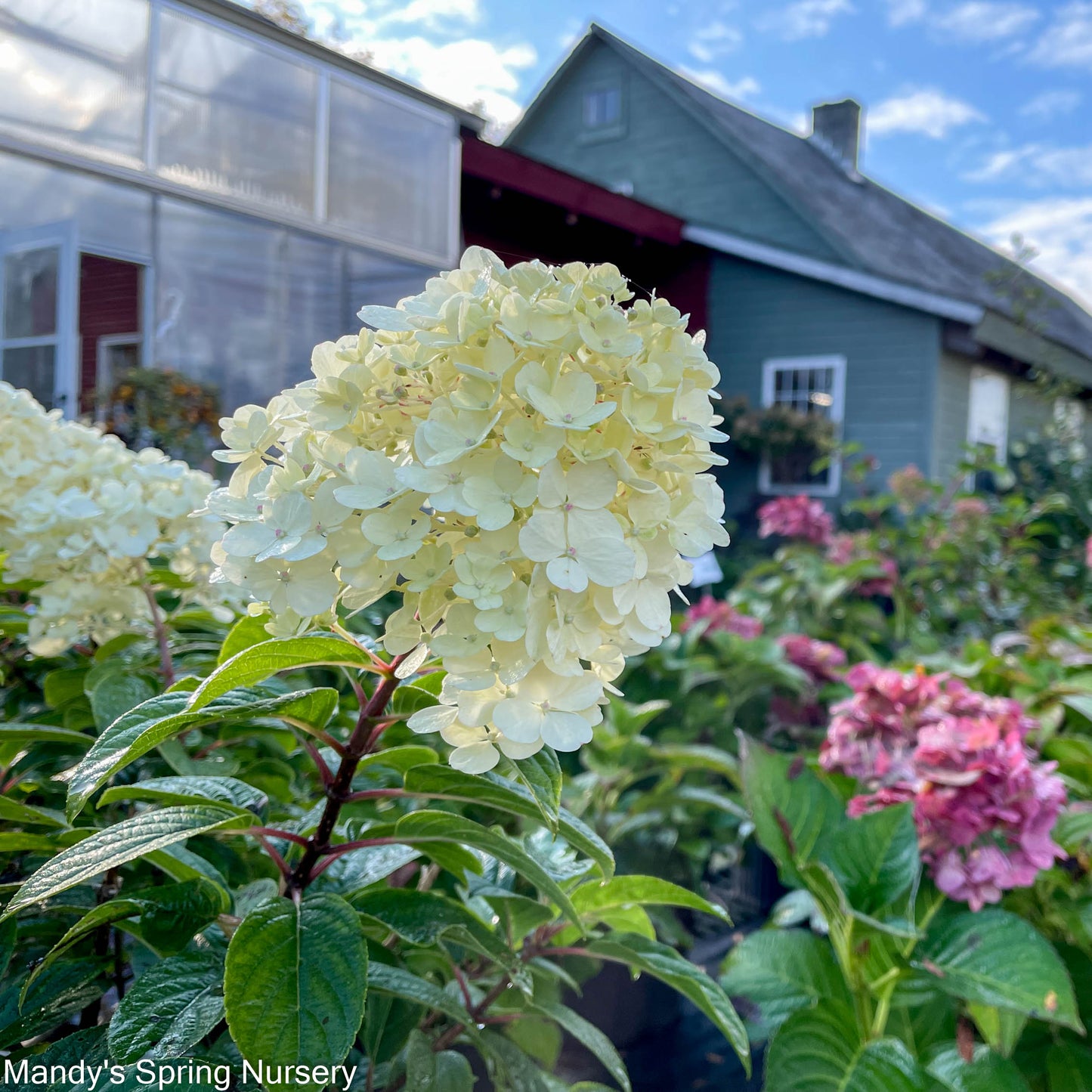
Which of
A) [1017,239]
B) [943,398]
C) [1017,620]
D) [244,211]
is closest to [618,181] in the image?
[943,398]

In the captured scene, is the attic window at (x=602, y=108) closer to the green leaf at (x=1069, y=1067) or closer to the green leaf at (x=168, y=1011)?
the green leaf at (x=1069, y=1067)

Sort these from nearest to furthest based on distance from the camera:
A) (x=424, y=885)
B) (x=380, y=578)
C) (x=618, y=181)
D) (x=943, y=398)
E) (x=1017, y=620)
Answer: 1. (x=380, y=578)
2. (x=424, y=885)
3. (x=1017, y=620)
4. (x=943, y=398)
5. (x=618, y=181)

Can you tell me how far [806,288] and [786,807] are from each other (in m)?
8.86

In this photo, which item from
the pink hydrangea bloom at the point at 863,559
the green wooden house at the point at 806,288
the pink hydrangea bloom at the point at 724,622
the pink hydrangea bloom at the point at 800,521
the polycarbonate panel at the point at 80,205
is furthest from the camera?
the green wooden house at the point at 806,288

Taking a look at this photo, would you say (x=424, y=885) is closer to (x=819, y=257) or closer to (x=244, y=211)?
(x=244, y=211)

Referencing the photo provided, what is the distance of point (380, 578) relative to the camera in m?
0.61

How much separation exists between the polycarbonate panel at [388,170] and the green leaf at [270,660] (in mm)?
6260

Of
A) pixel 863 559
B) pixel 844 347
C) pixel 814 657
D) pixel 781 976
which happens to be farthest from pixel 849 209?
pixel 781 976

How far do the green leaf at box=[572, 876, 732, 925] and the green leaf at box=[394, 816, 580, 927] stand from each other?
0.19m

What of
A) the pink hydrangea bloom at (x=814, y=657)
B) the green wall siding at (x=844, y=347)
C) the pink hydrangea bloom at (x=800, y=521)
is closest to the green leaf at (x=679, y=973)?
the pink hydrangea bloom at (x=814, y=657)

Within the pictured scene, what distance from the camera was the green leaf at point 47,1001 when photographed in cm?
71

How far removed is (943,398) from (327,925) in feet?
Result: 30.6

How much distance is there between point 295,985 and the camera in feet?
2.05

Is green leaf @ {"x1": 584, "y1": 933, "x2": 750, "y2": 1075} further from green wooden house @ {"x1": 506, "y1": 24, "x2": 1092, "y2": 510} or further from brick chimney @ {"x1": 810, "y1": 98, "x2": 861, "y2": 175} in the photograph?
brick chimney @ {"x1": 810, "y1": 98, "x2": 861, "y2": 175}
